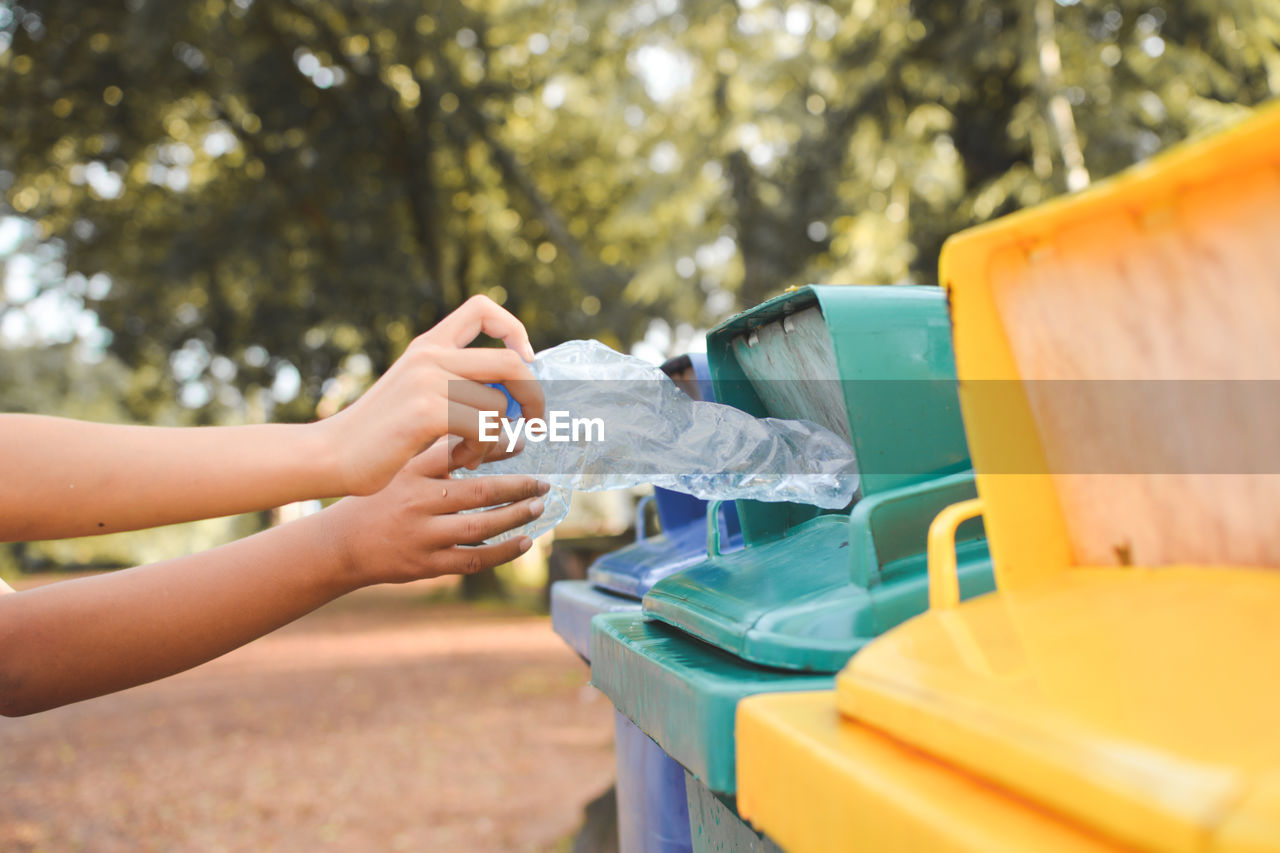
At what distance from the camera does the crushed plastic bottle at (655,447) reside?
5.38ft

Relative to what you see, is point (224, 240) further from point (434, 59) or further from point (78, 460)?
point (78, 460)

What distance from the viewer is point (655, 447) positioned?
5.66 ft

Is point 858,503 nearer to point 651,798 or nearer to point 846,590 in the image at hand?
point 846,590

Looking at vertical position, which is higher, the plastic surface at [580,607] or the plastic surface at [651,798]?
the plastic surface at [580,607]

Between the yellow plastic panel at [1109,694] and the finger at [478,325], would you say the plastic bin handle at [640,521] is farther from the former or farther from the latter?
the yellow plastic panel at [1109,694]

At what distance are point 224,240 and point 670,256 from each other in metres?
5.92

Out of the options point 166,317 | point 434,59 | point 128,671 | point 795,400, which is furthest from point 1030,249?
point 166,317

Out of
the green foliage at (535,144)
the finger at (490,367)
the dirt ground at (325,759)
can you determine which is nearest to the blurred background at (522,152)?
the green foliage at (535,144)

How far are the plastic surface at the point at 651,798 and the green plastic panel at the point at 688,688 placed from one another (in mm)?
351

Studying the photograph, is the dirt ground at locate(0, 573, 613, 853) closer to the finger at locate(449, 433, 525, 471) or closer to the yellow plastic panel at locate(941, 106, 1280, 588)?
the finger at locate(449, 433, 525, 471)

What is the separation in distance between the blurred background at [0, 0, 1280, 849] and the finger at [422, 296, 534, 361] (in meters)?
4.31

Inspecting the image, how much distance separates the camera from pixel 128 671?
4.91ft

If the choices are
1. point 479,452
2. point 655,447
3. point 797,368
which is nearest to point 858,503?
point 797,368

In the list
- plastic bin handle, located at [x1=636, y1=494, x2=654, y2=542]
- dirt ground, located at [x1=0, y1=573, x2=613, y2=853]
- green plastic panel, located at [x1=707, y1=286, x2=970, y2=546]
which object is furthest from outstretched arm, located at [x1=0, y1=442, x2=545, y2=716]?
Answer: dirt ground, located at [x1=0, y1=573, x2=613, y2=853]
